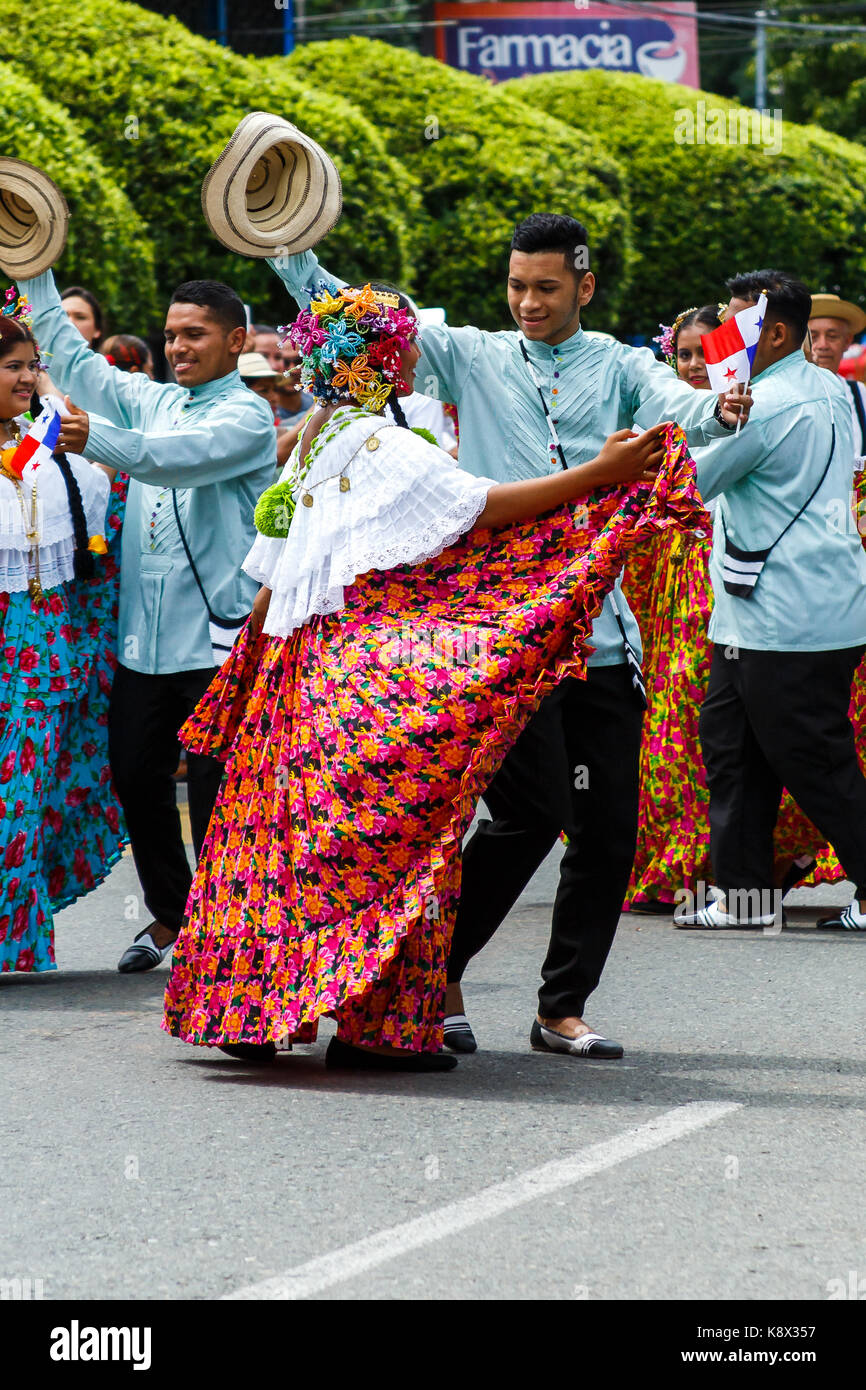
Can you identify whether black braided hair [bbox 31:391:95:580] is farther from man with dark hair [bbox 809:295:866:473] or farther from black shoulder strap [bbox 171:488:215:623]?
man with dark hair [bbox 809:295:866:473]

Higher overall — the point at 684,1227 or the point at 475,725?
the point at 475,725

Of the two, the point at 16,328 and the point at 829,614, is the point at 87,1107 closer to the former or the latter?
the point at 16,328

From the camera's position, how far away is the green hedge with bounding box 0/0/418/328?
1620 centimetres

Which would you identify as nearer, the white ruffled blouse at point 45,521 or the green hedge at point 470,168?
the white ruffled blouse at point 45,521

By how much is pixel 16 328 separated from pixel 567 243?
189 centimetres

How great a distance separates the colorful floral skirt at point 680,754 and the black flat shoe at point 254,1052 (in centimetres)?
272

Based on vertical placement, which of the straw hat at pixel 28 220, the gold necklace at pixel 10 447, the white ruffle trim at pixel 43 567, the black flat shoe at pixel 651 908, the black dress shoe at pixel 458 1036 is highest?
the straw hat at pixel 28 220

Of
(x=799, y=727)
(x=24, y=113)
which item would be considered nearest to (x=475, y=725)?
(x=799, y=727)

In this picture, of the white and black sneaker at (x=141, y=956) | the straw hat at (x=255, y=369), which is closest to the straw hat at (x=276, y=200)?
the white and black sneaker at (x=141, y=956)

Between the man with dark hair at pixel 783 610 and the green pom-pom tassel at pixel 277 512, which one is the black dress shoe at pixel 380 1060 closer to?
the green pom-pom tassel at pixel 277 512

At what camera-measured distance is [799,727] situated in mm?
6898

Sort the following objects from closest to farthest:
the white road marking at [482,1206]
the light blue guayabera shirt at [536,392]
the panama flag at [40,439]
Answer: the white road marking at [482,1206] → the light blue guayabera shirt at [536,392] → the panama flag at [40,439]

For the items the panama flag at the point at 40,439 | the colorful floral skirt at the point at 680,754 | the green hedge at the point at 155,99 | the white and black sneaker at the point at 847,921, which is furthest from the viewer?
the green hedge at the point at 155,99

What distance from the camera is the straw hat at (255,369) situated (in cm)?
1058
